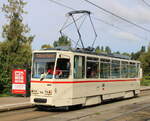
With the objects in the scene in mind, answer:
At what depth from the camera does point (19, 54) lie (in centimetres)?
2191

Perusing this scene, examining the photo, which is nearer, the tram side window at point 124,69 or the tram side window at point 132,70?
the tram side window at point 124,69

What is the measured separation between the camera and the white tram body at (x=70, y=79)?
1373 centimetres

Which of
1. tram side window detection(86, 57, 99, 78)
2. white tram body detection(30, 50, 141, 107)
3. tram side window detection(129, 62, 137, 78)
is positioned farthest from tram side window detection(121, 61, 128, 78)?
tram side window detection(86, 57, 99, 78)

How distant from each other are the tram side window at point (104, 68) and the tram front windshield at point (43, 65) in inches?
153

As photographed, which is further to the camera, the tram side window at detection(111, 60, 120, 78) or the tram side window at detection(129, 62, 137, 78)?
the tram side window at detection(129, 62, 137, 78)

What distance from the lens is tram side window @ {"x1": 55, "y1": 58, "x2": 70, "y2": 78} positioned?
45.5 feet

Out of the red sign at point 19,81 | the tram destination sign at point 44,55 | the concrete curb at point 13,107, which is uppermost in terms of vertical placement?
the tram destination sign at point 44,55

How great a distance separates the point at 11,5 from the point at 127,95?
10.8m

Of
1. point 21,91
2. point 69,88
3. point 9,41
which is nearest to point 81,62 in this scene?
point 69,88

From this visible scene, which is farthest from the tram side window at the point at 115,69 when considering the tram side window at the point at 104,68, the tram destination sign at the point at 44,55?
the tram destination sign at the point at 44,55

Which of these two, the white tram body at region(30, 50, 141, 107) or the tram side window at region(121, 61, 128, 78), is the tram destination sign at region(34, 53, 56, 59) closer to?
the white tram body at region(30, 50, 141, 107)

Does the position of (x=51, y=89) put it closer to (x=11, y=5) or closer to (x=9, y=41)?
(x=9, y=41)

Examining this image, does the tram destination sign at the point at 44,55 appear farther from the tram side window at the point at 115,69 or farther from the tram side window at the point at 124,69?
the tram side window at the point at 124,69

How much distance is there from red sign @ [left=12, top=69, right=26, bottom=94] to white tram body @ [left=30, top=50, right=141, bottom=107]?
5.07 m
